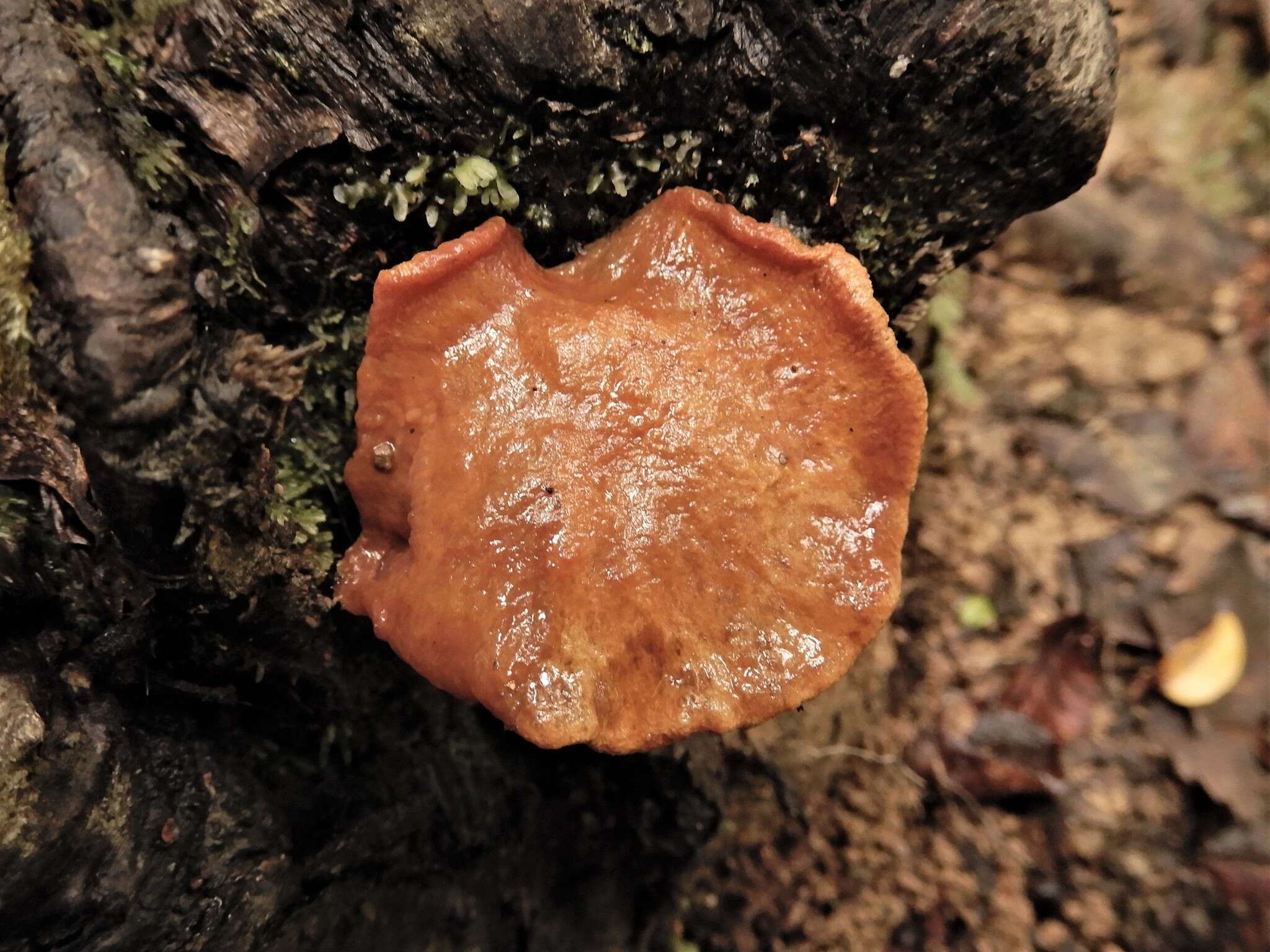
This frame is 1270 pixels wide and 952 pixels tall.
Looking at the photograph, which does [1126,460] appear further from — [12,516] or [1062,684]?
[12,516]

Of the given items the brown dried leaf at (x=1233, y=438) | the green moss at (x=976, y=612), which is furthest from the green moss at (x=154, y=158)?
the brown dried leaf at (x=1233, y=438)

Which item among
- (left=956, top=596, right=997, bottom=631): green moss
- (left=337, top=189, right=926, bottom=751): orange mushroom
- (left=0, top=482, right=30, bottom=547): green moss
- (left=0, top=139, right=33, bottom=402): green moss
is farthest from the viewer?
(left=956, top=596, right=997, bottom=631): green moss

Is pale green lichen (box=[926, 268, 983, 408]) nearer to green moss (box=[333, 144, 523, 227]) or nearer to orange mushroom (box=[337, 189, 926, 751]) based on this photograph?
orange mushroom (box=[337, 189, 926, 751])

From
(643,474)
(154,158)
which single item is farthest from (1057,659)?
(154,158)

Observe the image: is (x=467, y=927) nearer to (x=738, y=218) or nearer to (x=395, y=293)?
(x=395, y=293)

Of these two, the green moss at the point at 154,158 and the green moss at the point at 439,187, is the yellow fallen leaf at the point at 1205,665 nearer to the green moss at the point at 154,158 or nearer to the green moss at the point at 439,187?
the green moss at the point at 439,187

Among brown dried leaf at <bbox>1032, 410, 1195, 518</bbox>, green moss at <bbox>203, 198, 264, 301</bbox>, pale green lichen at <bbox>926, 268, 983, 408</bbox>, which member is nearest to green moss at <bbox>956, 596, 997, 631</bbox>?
brown dried leaf at <bbox>1032, 410, 1195, 518</bbox>

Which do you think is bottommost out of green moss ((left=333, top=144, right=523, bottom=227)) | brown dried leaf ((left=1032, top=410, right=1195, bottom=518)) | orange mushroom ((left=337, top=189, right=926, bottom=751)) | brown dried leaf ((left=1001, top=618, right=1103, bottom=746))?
brown dried leaf ((left=1001, top=618, right=1103, bottom=746))
